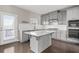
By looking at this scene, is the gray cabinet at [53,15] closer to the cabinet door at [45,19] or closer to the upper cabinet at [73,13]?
the cabinet door at [45,19]

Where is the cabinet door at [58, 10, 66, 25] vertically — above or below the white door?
above

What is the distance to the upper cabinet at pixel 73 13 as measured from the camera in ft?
10.1

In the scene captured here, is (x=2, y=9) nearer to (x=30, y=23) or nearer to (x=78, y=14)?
(x=30, y=23)

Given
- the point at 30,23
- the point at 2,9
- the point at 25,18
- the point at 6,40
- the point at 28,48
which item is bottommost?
the point at 28,48

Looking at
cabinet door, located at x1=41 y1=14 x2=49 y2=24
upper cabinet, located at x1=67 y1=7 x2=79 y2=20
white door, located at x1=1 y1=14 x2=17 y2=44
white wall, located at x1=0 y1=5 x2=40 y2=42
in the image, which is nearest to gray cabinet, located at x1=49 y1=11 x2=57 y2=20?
cabinet door, located at x1=41 y1=14 x2=49 y2=24

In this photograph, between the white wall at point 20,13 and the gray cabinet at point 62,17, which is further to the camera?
the gray cabinet at point 62,17

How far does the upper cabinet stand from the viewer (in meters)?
3.07

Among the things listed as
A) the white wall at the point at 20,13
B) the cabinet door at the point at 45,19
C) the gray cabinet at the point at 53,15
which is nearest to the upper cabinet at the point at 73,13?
the gray cabinet at the point at 53,15

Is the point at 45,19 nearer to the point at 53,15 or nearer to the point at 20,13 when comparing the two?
the point at 53,15

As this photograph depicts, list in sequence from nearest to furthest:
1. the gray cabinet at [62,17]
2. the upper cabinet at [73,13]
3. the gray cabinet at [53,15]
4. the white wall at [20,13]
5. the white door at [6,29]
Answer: the white door at [6,29]
the white wall at [20,13]
the upper cabinet at [73,13]
the gray cabinet at [62,17]
the gray cabinet at [53,15]

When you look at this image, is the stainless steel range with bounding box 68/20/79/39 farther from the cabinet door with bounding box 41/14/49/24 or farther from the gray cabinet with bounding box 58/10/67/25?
the cabinet door with bounding box 41/14/49/24

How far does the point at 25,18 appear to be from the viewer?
10.3 ft
